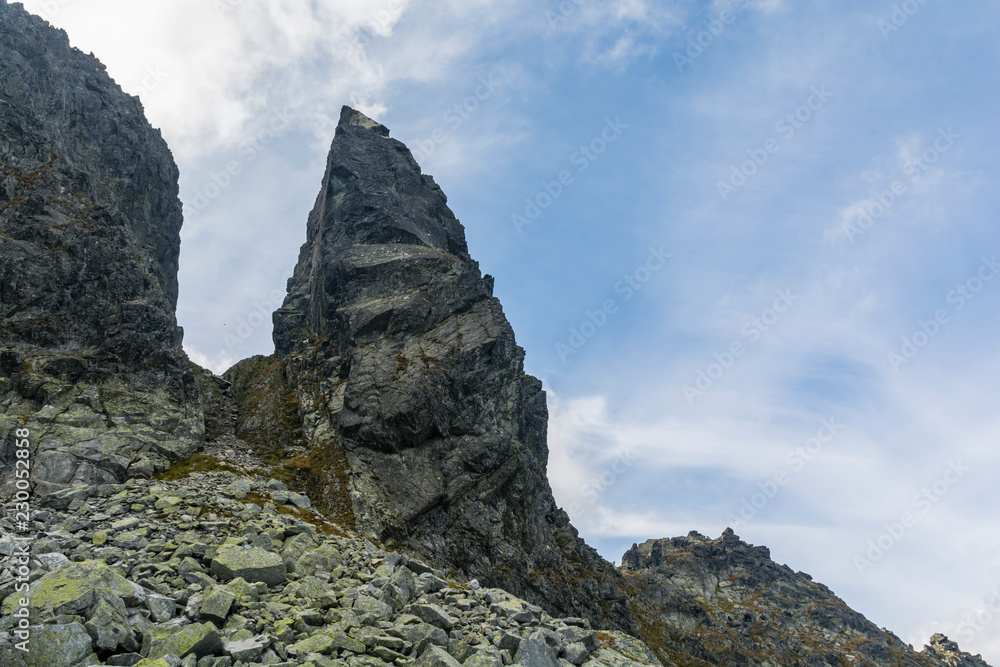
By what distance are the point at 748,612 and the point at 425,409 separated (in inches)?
3831

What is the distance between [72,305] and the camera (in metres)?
41.7

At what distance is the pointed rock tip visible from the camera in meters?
83.2

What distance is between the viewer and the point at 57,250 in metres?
42.5

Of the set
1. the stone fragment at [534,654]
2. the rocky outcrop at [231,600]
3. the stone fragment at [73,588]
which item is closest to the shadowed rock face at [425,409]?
the rocky outcrop at [231,600]

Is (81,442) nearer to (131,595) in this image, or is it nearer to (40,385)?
(40,385)

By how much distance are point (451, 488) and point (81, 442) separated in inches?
989

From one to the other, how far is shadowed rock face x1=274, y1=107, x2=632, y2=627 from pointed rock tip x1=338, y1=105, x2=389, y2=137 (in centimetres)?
1786

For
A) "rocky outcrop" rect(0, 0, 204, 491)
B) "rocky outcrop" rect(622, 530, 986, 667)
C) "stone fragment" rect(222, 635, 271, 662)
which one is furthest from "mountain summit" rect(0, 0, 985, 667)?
"rocky outcrop" rect(622, 530, 986, 667)

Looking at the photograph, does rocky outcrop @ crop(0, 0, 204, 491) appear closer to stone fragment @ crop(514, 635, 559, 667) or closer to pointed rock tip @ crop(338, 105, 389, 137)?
stone fragment @ crop(514, 635, 559, 667)

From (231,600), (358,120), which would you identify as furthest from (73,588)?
(358,120)

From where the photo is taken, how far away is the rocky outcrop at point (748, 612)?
85.0 metres

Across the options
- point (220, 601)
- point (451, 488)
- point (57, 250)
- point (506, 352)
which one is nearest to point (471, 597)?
point (220, 601)

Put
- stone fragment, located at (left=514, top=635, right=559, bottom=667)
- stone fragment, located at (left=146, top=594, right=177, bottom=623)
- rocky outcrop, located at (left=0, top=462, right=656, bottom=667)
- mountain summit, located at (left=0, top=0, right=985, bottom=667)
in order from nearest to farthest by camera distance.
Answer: rocky outcrop, located at (left=0, top=462, right=656, bottom=667) < stone fragment, located at (left=146, top=594, right=177, bottom=623) < mountain summit, located at (left=0, top=0, right=985, bottom=667) < stone fragment, located at (left=514, top=635, right=559, bottom=667)

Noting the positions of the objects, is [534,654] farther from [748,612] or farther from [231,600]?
[748,612]
